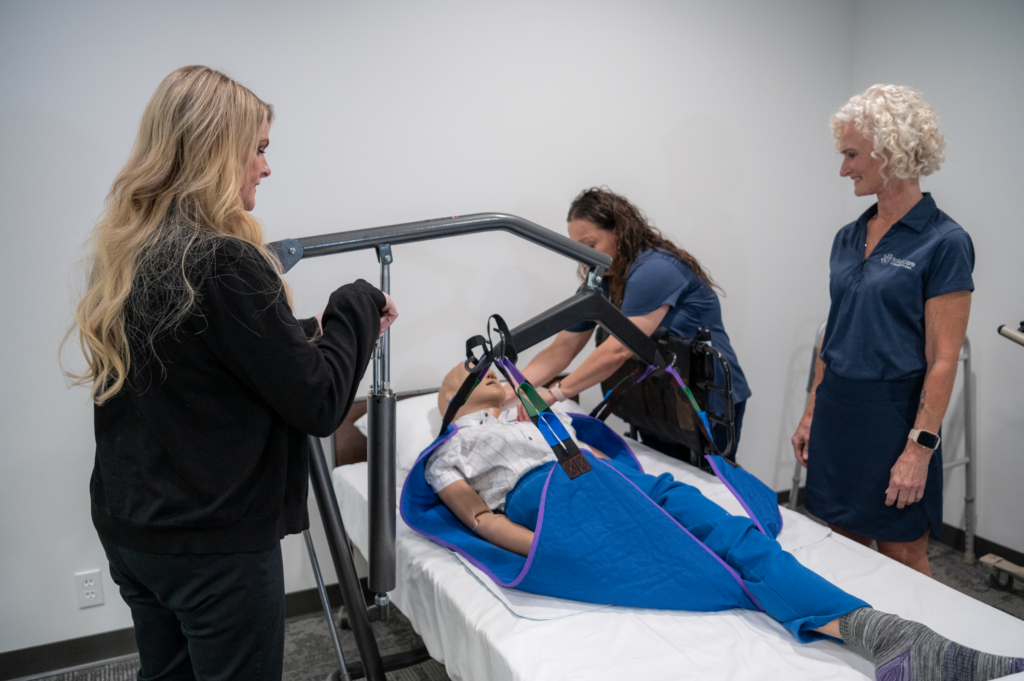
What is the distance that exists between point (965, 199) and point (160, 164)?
2920 mm

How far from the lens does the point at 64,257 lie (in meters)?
1.95

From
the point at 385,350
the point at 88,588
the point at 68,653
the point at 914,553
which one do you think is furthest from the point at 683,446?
the point at 68,653

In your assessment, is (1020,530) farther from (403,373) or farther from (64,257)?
(64,257)

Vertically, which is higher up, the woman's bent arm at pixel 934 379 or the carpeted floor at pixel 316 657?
the woman's bent arm at pixel 934 379

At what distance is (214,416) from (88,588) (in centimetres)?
156

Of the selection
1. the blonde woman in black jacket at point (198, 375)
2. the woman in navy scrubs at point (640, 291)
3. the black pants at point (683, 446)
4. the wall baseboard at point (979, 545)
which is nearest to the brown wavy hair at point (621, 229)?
the woman in navy scrubs at point (640, 291)

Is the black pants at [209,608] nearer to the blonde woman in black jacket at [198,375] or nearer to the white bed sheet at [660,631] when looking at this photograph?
the blonde woman in black jacket at [198,375]

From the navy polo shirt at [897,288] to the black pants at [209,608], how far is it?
5.07ft

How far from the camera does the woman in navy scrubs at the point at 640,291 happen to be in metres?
2.15

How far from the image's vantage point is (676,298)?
2164 mm

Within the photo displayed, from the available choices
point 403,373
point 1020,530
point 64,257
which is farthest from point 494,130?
point 1020,530

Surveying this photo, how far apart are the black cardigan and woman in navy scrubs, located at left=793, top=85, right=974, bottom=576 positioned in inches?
57.3

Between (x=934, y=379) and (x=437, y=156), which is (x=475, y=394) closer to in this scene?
(x=437, y=156)

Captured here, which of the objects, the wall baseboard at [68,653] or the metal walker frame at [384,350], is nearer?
the metal walker frame at [384,350]
